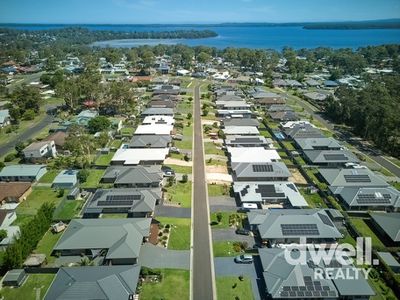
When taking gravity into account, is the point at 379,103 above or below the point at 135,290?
above

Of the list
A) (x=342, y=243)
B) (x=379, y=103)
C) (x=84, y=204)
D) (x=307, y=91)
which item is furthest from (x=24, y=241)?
(x=307, y=91)

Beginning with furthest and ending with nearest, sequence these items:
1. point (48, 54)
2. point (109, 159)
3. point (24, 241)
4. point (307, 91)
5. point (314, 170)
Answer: point (48, 54) → point (307, 91) → point (109, 159) → point (314, 170) → point (24, 241)

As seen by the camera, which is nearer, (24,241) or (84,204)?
(24,241)

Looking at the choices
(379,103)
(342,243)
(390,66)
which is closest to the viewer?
(342,243)

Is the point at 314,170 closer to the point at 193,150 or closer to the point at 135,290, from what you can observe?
the point at 193,150

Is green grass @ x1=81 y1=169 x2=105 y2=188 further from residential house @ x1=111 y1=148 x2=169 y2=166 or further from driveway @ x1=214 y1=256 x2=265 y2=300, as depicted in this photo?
driveway @ x1=214 y1=256 x2=265 y2=300

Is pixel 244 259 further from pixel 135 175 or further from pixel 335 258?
pixel 135 175

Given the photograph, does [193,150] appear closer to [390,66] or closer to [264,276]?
[264,276]
